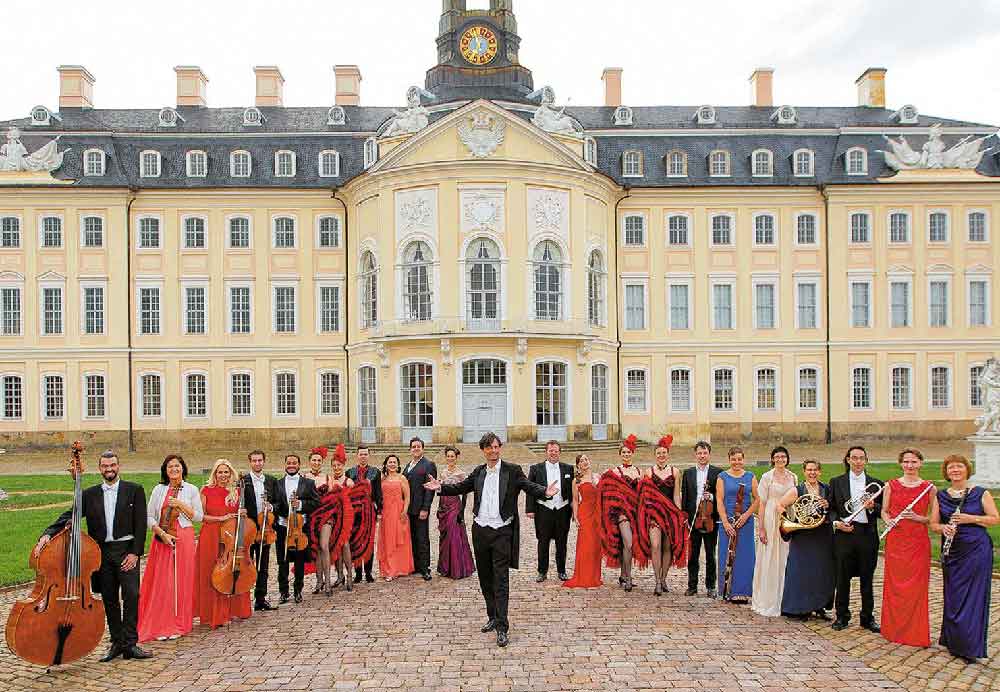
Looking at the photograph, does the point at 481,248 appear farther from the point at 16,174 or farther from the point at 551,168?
the point at 16,174

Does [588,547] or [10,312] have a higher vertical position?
[10,312]

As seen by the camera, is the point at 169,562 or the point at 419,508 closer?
the point at 169,562

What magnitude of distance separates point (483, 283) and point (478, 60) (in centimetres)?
1003

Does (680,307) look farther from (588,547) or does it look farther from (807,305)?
(588,547)

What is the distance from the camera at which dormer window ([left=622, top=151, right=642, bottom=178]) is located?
124 feet

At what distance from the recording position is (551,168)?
33.2 m

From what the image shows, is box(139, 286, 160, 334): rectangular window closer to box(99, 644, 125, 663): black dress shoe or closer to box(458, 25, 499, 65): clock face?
box(458, 25, 499, 65): clock face

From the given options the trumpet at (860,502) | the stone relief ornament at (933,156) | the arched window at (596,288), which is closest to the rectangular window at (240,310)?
the arched window at (596,288)

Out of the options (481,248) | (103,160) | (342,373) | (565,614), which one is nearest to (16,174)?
(103,160)

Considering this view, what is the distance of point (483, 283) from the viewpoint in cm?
3303

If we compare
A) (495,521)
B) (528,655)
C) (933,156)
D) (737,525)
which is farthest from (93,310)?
(933,156)

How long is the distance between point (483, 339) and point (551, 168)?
6394mm

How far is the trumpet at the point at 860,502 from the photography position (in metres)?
9.66

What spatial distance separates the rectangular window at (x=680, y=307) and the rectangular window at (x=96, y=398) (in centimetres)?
2208
